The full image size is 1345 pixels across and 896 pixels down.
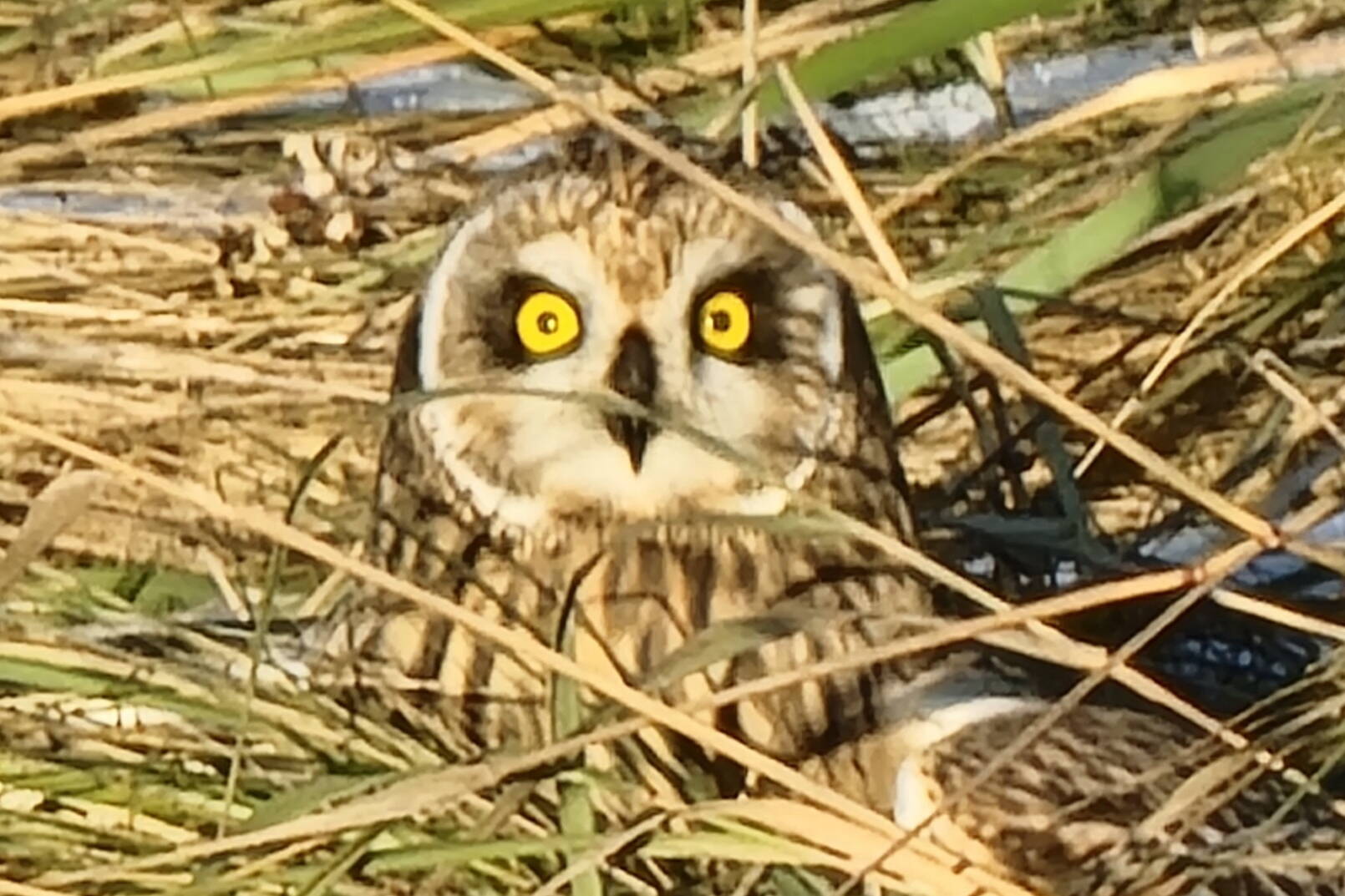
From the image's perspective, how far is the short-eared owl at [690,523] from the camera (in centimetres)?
98

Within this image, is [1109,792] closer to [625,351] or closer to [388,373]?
[625,351]

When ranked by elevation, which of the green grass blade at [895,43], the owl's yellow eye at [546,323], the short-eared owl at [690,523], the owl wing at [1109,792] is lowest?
the owl wing at [1109,792]

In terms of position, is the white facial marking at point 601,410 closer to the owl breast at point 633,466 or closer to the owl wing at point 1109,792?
the owl breast at point 633,466

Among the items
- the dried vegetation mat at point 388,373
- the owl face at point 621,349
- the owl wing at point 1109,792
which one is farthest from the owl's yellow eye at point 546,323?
the owl wing at point 1109,792

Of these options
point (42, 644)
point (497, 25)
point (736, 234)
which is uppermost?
point (497, 25)

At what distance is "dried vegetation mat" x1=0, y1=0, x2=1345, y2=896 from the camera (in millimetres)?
928

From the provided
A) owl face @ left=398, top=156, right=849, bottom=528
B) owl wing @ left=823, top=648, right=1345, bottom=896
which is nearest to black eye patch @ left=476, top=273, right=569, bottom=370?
owl face @ left=398, top=156, right=849, bottom=528

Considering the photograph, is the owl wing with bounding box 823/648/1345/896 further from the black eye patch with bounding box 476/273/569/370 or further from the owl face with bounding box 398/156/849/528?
the black eye patch with bounding box 476/273/569/370

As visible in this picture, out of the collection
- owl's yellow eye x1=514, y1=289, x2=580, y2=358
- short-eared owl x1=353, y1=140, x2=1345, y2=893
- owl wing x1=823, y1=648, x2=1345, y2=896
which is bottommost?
owl wing x1=823, y1=648, x2=1345, y2=896

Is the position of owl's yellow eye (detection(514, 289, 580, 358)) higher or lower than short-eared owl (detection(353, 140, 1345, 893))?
higher

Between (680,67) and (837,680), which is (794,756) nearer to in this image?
(837,680)

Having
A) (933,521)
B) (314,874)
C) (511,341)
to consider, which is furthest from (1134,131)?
(314,874)

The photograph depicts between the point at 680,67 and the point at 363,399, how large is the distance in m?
0.22

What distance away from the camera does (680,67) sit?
1104 mm
